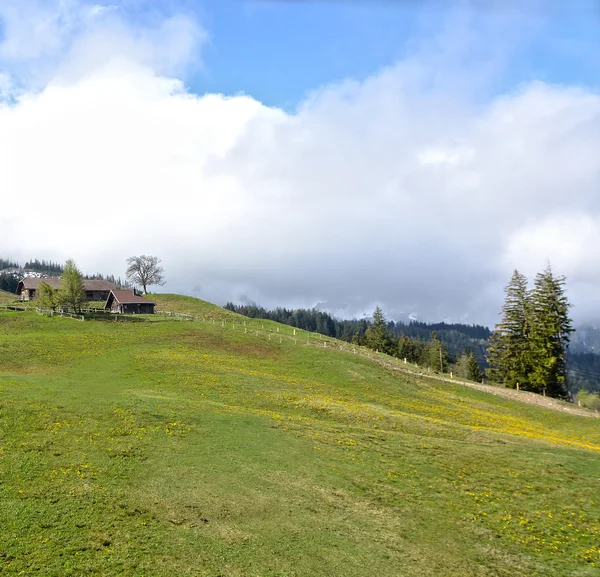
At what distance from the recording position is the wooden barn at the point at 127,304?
11431 cm

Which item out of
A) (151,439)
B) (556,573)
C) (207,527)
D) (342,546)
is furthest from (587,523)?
(151,439)

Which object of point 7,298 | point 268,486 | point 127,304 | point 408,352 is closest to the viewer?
point 268,486

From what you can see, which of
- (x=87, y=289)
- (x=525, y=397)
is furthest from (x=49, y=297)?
(x=525, y=397)

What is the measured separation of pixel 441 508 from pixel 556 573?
228 inches

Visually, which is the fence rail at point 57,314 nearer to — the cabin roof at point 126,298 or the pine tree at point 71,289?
the pine tree at point 71,289

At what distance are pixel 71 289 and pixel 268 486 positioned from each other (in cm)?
8314

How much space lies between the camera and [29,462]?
20594 millimetres

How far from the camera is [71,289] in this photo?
9044cm

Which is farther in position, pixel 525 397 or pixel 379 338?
pixel 379 338

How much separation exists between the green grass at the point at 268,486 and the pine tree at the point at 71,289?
1881 inches

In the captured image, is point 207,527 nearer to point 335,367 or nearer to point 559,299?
point 335,367

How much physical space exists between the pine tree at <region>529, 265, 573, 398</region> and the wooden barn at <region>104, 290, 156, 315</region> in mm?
90986

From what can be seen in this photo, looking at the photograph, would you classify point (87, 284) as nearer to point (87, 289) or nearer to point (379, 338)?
point (87, 289)

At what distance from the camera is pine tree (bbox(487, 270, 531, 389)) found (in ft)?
255
